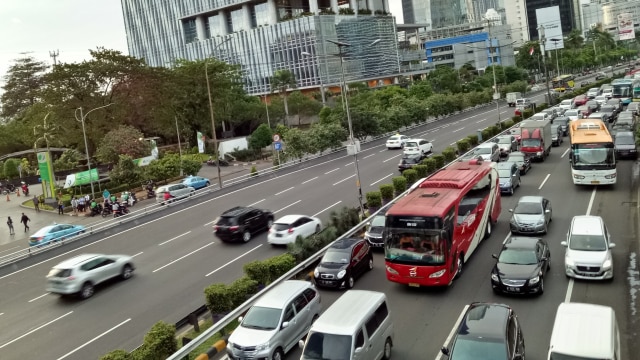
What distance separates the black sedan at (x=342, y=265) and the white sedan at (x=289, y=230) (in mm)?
4796

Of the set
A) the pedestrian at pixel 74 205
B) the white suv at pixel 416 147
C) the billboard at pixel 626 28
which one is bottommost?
the pedestrian at pixel 74 205

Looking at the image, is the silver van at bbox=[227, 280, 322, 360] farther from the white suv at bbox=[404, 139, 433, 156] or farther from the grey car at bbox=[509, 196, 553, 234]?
the white suv at bbox=[404, 139, 433, 156]

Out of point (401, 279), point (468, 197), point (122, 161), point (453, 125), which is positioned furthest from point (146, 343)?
point (453, 125)

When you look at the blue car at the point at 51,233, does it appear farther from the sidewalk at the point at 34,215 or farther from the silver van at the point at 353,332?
the silver van at the point at 353,332

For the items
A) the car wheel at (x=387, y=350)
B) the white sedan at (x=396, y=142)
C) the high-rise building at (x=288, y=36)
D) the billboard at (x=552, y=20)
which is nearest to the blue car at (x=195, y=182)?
the white sedan at (x=396, y=142)

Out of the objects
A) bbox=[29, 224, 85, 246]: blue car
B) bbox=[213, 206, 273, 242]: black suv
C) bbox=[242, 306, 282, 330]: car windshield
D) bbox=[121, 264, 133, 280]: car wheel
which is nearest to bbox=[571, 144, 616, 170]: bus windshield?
bbox=[213, 206, 273, 242]: black suv

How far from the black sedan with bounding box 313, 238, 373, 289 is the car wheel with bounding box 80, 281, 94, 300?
391 inches

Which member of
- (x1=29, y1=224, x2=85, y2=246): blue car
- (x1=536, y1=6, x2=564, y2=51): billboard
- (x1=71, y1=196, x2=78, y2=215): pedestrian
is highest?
(x1=536, y1=6, x2=564, y2=51): billboard

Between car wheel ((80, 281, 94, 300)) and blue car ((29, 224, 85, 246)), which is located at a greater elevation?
blue car ((29, 224, 85, 246))

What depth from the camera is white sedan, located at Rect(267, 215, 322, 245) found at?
25109 millimetres

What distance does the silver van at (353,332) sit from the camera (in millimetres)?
12312

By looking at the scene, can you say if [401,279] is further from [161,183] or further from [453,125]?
[453,125]

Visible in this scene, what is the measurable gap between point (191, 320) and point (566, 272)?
42.1ft

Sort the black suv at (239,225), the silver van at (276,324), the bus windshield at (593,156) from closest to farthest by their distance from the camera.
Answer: the silver van at (276,324) < the black suv at (239,225) < the bus windshield at (593,156)
